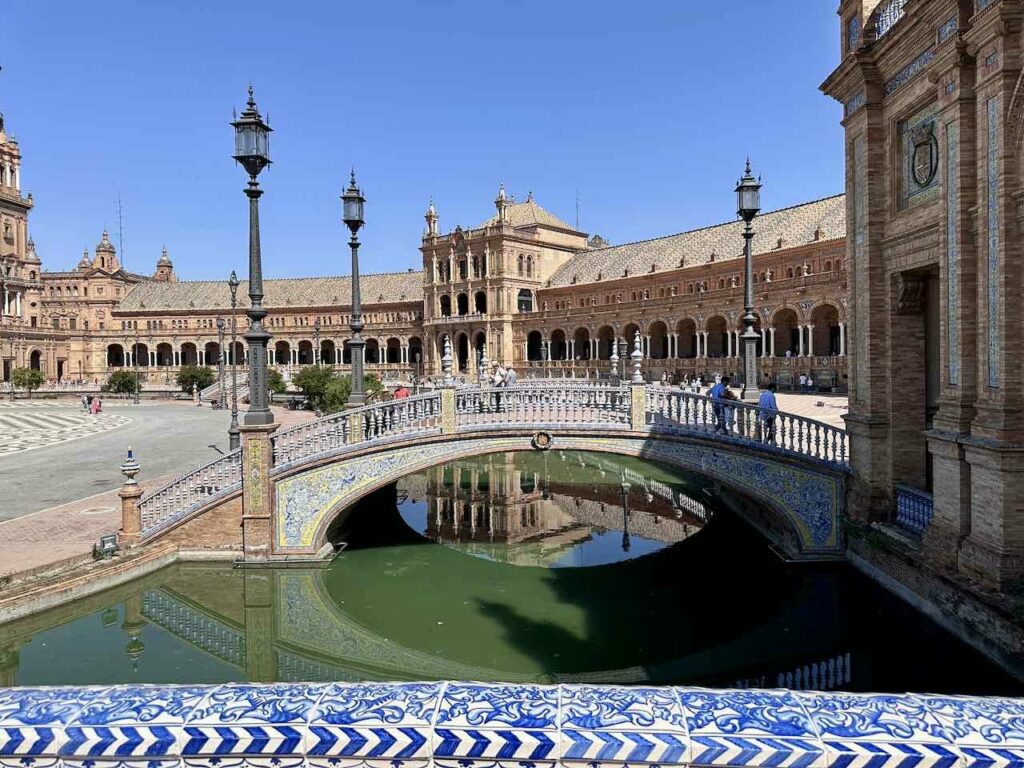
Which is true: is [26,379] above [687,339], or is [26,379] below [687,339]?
below

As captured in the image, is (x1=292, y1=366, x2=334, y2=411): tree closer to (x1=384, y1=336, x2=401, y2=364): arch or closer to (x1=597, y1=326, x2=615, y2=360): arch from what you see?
(x1=597, y1=326, x2=615, y2=360): arch

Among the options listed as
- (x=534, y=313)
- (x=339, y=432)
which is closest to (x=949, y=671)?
(x=339, y=432)

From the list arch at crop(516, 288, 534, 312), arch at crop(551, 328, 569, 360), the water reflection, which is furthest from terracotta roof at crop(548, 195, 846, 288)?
the water reflection

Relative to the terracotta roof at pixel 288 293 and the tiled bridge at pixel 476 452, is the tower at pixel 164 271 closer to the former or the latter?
the terracotta roof at pixel 288 293

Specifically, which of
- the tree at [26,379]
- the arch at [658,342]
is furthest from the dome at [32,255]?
the arch at [658,342]

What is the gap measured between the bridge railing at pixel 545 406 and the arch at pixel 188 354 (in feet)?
269

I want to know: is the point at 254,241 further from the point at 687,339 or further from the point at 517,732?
the point at 687,339

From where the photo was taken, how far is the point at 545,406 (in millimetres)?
13969

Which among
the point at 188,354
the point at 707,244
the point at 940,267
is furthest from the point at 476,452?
the point at 188,354

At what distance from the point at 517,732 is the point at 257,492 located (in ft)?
36.9

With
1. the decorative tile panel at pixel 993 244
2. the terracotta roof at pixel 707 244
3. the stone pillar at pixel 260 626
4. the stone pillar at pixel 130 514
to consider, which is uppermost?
the terracotta roof at pixel 707 244

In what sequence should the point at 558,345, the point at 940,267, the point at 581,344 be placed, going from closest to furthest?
the point at 940,267
the point at 581,344
the point at 558,345

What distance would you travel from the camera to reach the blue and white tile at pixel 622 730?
2586 mm

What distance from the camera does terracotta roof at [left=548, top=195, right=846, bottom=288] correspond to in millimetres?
47562
